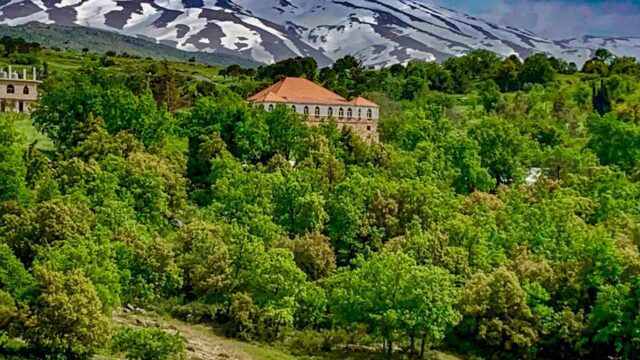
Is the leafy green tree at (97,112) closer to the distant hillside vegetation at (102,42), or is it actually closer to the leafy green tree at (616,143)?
the leafy green tree at (616,143)

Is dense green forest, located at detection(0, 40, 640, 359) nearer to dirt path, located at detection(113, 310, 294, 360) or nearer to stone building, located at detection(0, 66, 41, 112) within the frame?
dirt path, located at detection(113, 310, 294, 360)

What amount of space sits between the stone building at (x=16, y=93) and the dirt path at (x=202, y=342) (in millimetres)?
33759

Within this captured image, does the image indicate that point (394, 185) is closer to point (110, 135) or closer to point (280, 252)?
point (280, 252)

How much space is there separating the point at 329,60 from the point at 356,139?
119890 millimetres

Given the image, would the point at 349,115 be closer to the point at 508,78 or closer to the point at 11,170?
the point at 11,170

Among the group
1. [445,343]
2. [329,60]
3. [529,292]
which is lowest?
[445,343]

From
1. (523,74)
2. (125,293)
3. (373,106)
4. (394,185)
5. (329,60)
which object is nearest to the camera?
(125,293)

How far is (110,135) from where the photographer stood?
147ft

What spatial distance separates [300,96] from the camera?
210ft

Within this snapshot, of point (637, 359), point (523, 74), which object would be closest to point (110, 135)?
point (637, 359)

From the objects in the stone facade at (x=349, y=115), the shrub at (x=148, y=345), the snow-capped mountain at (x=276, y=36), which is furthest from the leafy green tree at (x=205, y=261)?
the snow-capped mountain at (x=276, y=36)

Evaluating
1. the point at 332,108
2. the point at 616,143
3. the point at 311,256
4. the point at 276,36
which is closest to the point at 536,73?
the point at 332,108

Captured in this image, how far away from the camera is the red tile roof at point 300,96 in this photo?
63594 mm

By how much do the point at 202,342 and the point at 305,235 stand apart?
28.4 feet
